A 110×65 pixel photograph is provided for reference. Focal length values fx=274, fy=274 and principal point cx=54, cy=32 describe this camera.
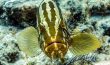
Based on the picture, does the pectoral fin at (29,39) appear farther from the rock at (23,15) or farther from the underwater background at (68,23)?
the rock at (23,15)

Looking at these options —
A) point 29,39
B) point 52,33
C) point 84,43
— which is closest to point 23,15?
point 29,39

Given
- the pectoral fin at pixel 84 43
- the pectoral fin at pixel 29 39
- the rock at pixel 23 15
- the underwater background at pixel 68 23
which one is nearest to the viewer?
the pectoral fin at pixel 84 43

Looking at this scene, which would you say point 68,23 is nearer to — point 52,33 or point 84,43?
point 84,43

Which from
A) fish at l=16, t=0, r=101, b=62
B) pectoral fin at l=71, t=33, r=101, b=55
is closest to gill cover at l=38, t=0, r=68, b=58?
fish at l=16, t=0, r=101, b=62

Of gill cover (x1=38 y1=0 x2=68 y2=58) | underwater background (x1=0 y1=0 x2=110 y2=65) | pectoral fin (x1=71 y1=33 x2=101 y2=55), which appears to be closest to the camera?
gill cover (x1=38 y1=0 x2=68 y2=58)

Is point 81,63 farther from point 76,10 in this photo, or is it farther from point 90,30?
point 76,10

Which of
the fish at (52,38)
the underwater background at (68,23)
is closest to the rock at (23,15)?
the underwater background at (68,23)

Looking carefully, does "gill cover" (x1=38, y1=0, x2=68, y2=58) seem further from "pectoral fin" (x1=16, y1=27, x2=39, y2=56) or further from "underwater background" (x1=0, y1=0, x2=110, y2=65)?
"underwater background" (x1=0, y1=0, x2=110, y2=65)
